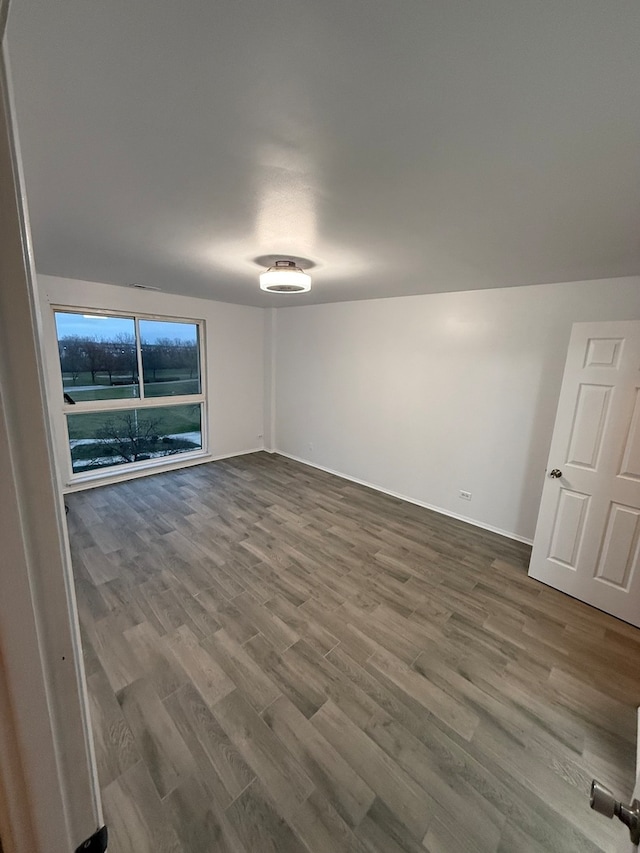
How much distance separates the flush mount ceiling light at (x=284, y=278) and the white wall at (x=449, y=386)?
5.87 ft

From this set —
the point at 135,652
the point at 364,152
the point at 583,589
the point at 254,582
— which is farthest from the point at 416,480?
the point at 364,152

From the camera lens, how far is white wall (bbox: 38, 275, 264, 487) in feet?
12.0

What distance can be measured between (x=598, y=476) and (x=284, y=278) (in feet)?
8.67

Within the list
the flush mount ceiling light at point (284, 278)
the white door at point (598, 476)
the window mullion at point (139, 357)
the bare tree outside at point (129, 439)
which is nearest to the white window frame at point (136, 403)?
the window mullion at point (139, 357)

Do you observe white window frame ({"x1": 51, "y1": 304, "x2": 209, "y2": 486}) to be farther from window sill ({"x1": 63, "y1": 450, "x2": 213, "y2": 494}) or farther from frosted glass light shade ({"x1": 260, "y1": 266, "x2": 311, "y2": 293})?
frosted glass light shade ({"x1": 260, "y1": 266, "x2": 311, "y2": 293})

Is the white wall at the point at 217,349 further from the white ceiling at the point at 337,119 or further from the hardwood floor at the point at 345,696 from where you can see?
the hardwood floor at the point at 345,696

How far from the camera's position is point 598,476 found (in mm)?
2402

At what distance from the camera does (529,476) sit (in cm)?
318

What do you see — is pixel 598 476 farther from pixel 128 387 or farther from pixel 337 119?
pixel 128 387

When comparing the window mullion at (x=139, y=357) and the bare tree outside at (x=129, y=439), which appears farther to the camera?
the bare tree outside at (x=129, y=439)

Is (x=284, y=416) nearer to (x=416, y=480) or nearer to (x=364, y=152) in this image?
(x=416, y=480)

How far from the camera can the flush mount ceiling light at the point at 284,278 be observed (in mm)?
2389

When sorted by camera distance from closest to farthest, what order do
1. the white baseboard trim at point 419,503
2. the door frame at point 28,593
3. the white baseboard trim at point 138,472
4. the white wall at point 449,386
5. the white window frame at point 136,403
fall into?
1. the door frame at point 28,593
2. the white wall at point 449,386
3. the white baseboard trim at point 419,503
4. the white window frame at point 136,403
5. the white baseboard trim at point 138,472

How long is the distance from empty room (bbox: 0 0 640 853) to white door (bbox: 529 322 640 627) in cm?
2
